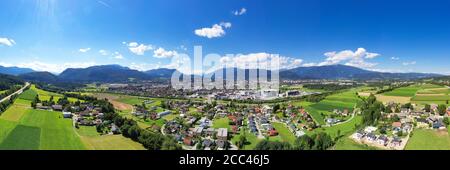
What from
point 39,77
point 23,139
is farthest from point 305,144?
point 39,77

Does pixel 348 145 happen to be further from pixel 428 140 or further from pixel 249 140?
pixel 249 140

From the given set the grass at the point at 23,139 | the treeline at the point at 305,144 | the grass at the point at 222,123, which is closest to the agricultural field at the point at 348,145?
the treeline at the point at 305,144

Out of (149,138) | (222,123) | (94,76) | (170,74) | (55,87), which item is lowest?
(222,123)

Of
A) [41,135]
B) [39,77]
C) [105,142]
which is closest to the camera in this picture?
[105,142]

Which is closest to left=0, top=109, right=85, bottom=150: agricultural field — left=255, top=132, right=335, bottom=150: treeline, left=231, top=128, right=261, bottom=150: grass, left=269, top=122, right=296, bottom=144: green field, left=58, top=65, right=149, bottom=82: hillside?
left=231, top=128, right=261, bottom=150: grass

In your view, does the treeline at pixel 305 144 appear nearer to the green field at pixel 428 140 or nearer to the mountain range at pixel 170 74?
the green field at pixel 428 140
